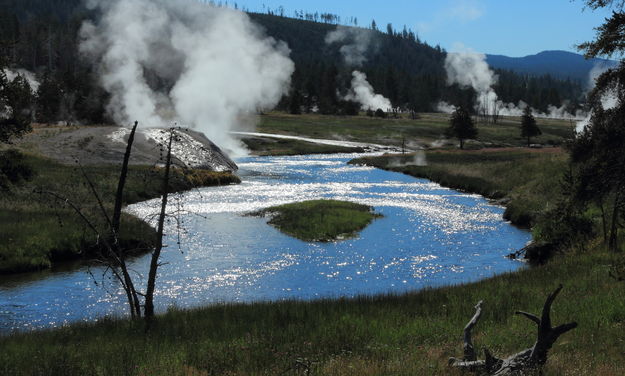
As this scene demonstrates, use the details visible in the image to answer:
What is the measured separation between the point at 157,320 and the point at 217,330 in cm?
206

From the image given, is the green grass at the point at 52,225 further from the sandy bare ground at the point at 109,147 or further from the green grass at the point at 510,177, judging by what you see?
the green grass at the point at 510,177

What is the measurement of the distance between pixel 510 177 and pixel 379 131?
9044 centimetres

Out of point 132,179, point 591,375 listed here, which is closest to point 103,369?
point 591,375

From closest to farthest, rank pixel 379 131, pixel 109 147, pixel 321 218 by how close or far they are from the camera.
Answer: pixel 321 218
pixel 109 147
pixel 379 131

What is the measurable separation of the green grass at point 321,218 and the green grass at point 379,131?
91.4 metres

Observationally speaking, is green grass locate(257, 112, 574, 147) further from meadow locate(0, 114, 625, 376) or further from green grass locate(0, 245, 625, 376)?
green grass locate(0, 245, 625, 376)

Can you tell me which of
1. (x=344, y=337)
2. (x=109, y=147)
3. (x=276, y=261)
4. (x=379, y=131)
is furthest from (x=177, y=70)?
(x=344, y=337)

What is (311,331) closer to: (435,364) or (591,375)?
(435,364)

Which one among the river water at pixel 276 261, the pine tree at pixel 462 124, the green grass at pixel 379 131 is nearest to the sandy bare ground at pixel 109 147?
the river water at pixel 276 261

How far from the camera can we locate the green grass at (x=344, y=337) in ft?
34.8

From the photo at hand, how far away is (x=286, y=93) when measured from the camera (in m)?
195

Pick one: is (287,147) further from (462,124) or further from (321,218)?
(321,218)

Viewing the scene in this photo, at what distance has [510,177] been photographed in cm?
5891

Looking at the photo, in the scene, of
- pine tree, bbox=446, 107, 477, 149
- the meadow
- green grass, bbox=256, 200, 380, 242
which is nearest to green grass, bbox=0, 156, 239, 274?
the meadow
